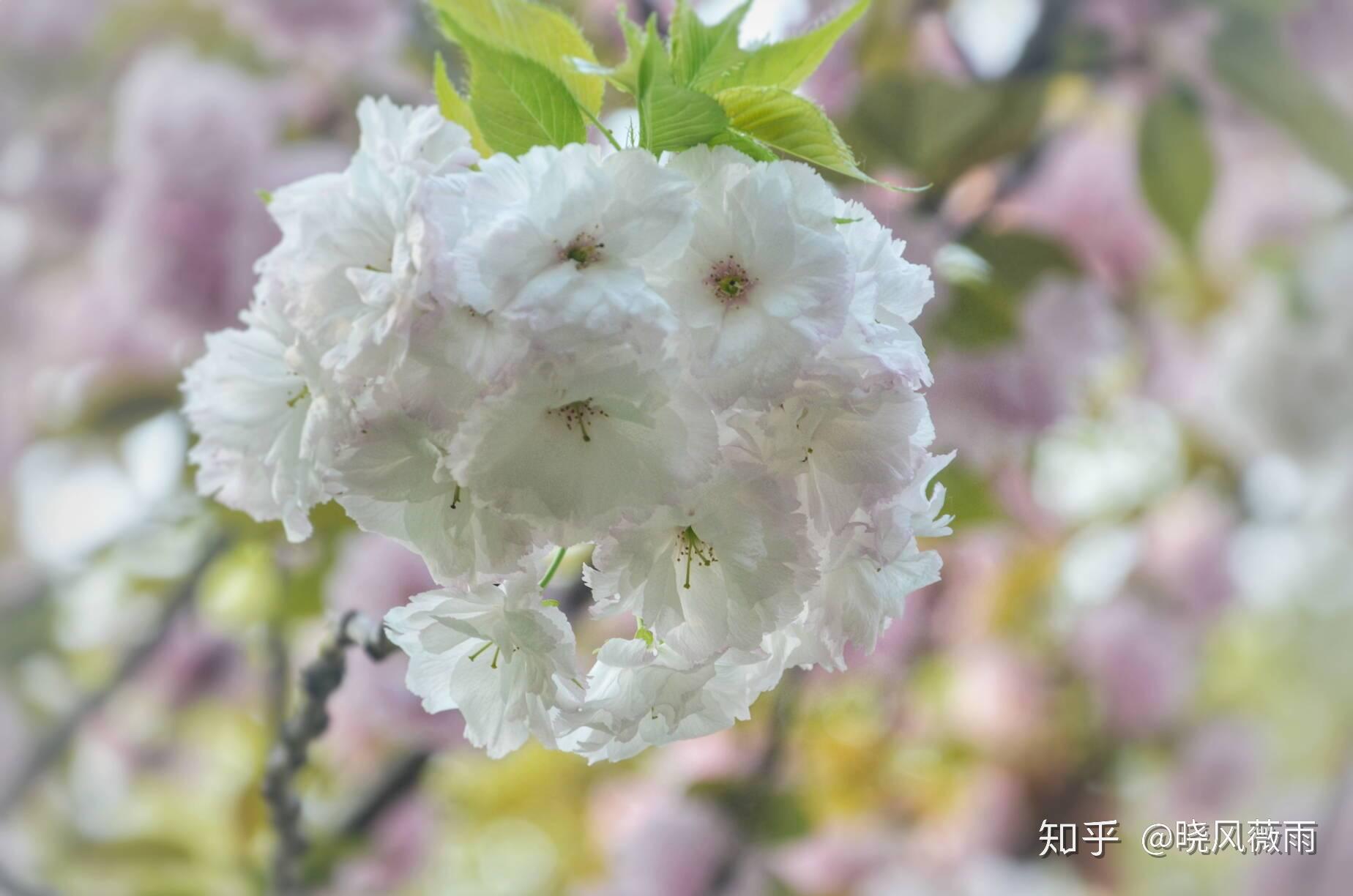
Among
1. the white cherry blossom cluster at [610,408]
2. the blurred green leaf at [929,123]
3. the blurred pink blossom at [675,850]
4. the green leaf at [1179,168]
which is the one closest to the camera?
the white cherry blossom cluster at [610,408]

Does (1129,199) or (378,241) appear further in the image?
(1129,199)

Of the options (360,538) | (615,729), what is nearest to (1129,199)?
(360,538)

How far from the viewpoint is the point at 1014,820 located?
1024 mm

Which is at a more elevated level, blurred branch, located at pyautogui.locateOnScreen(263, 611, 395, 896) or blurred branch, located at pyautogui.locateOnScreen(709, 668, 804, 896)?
blurred branch, located at pyautogui.locateOnScreen(263, 611, 395, 896)

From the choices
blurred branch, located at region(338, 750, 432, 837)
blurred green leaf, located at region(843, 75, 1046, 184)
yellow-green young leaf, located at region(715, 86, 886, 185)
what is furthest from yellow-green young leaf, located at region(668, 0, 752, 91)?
blurred branch, located at region(338, 750, 432, 837)

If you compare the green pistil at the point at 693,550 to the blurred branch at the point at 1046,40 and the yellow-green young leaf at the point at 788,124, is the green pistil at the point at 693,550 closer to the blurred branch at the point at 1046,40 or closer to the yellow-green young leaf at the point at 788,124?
the yellow-green young leaf at the point at 788,124

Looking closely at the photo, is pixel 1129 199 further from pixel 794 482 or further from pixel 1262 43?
pixel 794 482

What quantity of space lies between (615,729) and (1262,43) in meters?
0.65

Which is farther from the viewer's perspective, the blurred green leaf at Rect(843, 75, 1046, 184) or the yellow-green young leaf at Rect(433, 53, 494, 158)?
the blurred green leaf at Rect(843, 75, 1046, 184)

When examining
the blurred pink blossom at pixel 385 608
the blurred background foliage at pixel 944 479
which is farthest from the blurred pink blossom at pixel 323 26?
the blurred pink blossom at pixel 385 608

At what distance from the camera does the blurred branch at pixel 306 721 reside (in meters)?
0.27

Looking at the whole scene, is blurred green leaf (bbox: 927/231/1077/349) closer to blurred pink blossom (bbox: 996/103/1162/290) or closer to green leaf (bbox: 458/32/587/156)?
blurred pink blossom (bbox: 996/103/1162/290)

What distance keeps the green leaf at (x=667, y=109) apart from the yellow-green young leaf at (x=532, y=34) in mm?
17

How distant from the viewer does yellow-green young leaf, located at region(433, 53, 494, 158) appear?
0.24 metres
